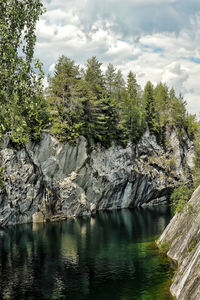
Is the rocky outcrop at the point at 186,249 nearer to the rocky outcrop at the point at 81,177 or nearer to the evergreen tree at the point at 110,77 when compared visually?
the rocky outcrop at the point at 81,177

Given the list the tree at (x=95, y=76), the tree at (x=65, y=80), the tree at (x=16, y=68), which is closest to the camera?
the tree at (x=16, y=68)

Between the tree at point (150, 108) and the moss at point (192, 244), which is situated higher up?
the tree at point (150, 108)

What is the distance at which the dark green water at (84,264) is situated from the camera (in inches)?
929

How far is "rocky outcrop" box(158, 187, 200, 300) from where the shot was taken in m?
18.9

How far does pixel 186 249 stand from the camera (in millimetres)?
27438

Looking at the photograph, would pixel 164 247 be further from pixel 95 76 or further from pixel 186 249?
pixel 95 76

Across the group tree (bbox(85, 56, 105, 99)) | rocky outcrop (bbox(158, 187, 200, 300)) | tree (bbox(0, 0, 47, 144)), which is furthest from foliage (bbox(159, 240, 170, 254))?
tree (bbox(85, 56, 105, 99))

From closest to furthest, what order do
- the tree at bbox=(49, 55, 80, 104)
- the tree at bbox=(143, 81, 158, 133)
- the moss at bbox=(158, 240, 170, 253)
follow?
the moss at bbox=(158, 240, 170, 253), the tree at bbox=(49, 55, 80, 104), the tree at bbox=(143, 81, 158, 133)

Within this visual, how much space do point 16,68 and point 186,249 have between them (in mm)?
20986

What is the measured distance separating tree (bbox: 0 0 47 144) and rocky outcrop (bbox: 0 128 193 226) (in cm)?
4177

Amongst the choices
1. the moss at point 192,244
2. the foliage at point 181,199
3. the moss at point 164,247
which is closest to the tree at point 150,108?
the foliage at point 181,199

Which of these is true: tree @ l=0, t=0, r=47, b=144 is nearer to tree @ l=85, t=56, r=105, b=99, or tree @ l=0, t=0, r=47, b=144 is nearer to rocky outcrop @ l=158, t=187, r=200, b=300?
rocky outcrop @ l=158, t=187, r=200, b=300

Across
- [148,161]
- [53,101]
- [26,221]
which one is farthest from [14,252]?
[148,161]

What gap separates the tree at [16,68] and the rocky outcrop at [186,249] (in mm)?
12928
